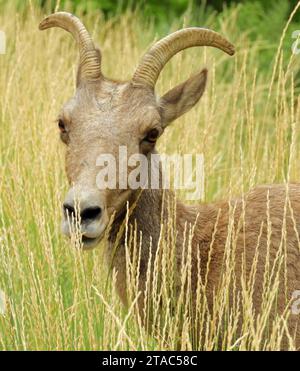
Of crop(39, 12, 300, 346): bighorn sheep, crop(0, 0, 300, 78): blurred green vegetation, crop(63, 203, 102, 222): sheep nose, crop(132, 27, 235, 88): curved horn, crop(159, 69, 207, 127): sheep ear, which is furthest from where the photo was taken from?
crop(0, 0, 300, 78): blurred green vegetation

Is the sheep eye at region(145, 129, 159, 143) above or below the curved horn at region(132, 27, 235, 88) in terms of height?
below

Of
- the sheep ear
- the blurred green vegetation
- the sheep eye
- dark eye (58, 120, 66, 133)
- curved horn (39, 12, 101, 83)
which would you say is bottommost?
the sheep eye

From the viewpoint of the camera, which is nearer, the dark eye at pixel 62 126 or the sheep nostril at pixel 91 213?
the sheep nostril at pixel 91 213

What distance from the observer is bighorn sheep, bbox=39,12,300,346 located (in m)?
5.30

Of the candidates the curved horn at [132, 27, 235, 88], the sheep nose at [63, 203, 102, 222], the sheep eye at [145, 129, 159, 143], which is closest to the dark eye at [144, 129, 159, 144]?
the sheep eye at [145, 129, 159, 143]

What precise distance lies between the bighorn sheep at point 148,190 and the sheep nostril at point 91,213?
1 cm

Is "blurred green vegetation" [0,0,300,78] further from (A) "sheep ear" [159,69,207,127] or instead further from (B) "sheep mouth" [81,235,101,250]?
(B) "sheep mouth" [81,235,101,250]

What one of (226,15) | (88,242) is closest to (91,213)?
(88,242)

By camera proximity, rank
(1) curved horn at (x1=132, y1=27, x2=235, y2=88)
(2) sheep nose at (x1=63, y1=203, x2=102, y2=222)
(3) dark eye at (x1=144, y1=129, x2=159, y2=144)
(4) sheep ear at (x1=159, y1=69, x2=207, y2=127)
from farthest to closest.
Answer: (4) sheep ear at (x1=159, y1=69, x2=207, y2=127)
(1) curved horn at (x1=132, y1=27, x2=235, y2=88)
(3) dark eye at (x1=144, y1=129, x2=159, y2=144)
(2) sheep nose at (x1=63, y1=203, x2=102, y2=222)

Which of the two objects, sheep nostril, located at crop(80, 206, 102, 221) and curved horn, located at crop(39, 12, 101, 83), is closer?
sheep nostril, located at crop(80, 206, 102, 221)

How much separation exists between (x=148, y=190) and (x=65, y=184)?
157 cm

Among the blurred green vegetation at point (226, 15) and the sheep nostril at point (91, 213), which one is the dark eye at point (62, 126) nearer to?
the sheep nostril at point (91, 213)

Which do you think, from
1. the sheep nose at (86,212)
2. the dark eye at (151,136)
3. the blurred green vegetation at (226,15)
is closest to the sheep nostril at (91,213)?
the sheep nose at (86,212)

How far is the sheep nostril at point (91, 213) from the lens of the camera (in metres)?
4.94
